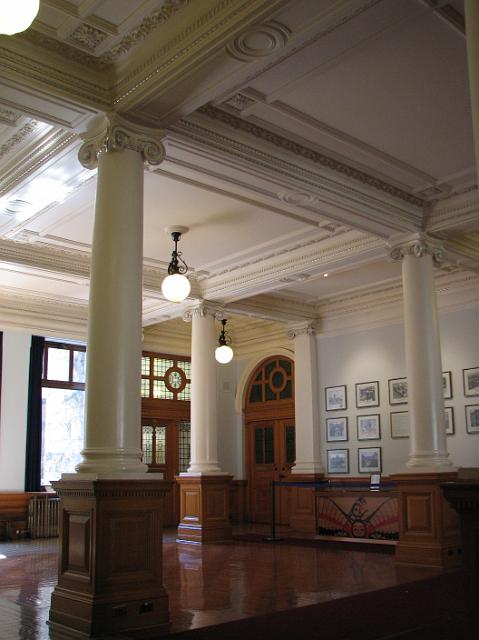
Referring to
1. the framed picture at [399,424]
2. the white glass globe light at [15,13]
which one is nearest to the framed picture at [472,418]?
the framed picture at [399,424]

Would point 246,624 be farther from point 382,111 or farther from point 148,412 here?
point 148,412

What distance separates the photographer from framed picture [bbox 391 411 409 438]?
40.2 ft

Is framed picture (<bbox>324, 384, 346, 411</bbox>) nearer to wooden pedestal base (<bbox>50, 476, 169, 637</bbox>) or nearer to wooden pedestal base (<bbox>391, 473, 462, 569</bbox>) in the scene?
wooden pedestal base (<bbox>391, 473, 462, 569</bbox>)

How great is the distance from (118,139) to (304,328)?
28.1ft

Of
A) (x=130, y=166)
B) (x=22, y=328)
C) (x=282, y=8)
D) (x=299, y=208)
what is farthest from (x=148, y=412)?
(x=282, y=8)

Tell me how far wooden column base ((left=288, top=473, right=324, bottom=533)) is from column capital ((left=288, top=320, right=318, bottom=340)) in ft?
8.99

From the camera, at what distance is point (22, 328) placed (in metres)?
13.1

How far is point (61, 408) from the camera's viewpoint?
44.8 ft

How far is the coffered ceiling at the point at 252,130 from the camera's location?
16.7 feet

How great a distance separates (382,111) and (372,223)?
84.4 inches

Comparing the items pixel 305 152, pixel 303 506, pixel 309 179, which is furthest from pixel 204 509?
pixel 305 152

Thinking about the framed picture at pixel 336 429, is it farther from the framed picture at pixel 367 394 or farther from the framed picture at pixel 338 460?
the framed picture at pixel 367 394

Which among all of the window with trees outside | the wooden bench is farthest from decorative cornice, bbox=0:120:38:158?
the wooden bench

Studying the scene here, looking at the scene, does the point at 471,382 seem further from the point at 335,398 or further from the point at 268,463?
the point at 268,463
